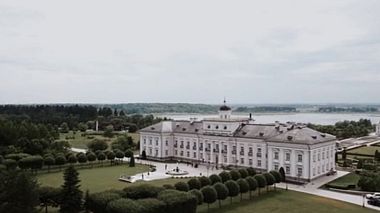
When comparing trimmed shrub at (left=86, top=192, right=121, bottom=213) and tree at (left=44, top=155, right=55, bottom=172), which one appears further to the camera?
tree at (left=44, top=155, right=55, bottom=172)

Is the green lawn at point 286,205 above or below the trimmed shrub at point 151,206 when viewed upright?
below

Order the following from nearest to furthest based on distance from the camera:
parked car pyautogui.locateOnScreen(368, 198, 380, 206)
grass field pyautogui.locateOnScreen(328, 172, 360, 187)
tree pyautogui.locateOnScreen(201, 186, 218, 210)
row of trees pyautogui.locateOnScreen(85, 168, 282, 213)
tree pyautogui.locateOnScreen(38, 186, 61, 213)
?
row of trees pyautogui.locateOnScreen(85, 168, 282, 213)
tree pyautogui.locateOnScreen(38, 186, 61, 213)
tree pyautogui.locateOnScreen(201, 186, 218, 210)
parked car pyautogui.locateOnScreen(368, 198, 380, 206)
grass field pyautogui.locateOnScreen(328, 172, 360, 187)

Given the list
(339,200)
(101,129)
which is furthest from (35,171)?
(101,129)

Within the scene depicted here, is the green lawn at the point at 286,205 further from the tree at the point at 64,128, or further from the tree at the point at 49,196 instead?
the tree at the point at 64,128

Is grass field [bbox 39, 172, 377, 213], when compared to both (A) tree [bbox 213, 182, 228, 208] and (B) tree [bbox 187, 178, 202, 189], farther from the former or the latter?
(B) tree [bbox 187, 178, 202, 189]

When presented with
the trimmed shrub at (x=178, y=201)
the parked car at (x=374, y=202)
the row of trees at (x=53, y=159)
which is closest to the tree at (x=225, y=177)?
the trimmed shrub at (x=178, y=201)

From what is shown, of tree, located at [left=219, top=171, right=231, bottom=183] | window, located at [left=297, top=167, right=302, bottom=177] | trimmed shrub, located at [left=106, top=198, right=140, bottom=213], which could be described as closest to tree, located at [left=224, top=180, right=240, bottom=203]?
tree, located at [left=219, top=171, right=231, bottom=183]

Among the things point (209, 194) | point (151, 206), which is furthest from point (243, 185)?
point (151, 206)
